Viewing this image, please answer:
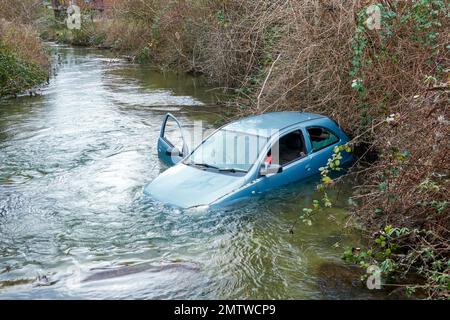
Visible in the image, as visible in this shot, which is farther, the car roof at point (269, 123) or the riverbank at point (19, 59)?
the riverbank at point (19, 59)

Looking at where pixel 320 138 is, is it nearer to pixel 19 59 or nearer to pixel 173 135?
pixel 173 135

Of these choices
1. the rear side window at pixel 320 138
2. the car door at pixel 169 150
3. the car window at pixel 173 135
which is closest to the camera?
the rear side window at pixel 320 138

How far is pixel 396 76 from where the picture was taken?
32.7 feet

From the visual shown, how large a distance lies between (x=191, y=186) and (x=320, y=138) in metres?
2.89

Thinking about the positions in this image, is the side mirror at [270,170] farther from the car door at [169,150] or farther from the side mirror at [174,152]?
the side mirror at [174,152]

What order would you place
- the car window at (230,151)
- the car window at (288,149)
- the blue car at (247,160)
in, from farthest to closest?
1. the car window at (288,149)
2. the car window at (230,151)
3. the blue car at (247,160)

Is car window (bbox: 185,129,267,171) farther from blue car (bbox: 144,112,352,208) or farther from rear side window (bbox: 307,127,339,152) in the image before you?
rear side window (bbox: 307,127,339,152)

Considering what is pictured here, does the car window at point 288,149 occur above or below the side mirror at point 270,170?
above

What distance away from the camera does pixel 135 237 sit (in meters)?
7.82

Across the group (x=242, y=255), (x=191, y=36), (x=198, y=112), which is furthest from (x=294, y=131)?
(x=191, y=36)

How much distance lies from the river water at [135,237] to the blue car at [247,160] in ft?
0.76

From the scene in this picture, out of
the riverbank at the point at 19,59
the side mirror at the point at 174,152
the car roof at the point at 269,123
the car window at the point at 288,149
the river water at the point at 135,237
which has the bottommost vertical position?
the river water at the point at 135,237

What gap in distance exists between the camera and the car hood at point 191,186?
8.01 m

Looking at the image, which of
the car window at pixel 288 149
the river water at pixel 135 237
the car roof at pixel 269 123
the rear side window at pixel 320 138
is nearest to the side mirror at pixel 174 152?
the river water at pixel 135 237
